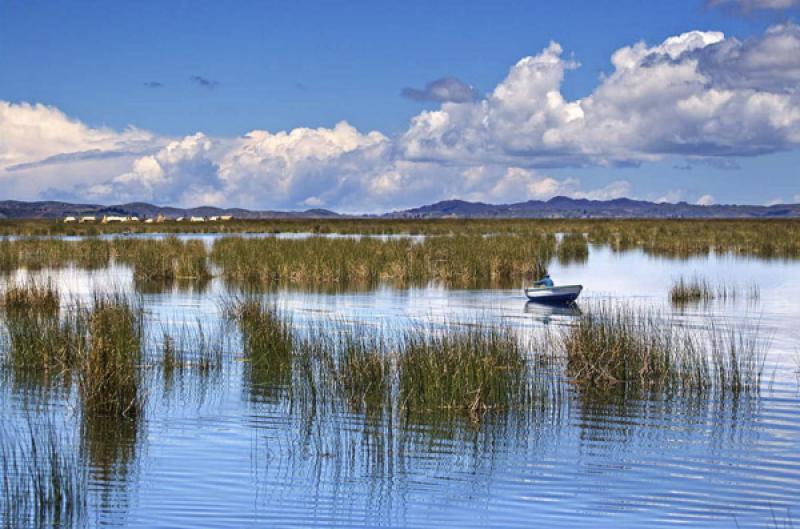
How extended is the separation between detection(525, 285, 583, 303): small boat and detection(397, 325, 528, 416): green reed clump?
11.7 meters

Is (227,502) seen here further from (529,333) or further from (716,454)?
(529,333)

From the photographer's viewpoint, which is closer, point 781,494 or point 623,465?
point 781,494

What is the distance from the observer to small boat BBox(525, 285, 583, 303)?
2545cm

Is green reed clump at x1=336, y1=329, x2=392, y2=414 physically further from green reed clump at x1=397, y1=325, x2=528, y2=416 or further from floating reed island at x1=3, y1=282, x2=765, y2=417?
green reed clump at x1=397, y1=325, x2=528, y2=416

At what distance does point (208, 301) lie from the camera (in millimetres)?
26359

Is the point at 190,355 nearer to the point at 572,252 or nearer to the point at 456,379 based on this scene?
the point at 456,379

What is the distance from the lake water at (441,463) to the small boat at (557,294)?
9.77 metres

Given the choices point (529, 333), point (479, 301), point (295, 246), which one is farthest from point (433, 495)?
point (295, 246)

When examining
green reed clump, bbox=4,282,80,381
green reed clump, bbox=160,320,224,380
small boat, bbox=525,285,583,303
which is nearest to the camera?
green reed clump, bbox=4,282,80,381

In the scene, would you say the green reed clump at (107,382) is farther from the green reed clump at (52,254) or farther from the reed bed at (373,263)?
the green reed clump at (52,254)

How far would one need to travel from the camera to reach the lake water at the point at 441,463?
9016 millimetres

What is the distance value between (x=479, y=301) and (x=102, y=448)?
16641 millimetres

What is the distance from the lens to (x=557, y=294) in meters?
25.5

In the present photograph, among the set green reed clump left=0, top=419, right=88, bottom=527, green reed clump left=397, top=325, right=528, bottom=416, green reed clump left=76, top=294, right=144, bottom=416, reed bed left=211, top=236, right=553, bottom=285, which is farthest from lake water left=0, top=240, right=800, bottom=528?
reed bed left=211, top=236, right=553, bottom=285
